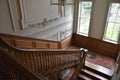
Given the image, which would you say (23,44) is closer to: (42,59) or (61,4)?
(42,59)

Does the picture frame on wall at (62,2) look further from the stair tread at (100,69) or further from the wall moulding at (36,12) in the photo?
the stair tread at (100,69)

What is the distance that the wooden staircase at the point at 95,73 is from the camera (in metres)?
4.41

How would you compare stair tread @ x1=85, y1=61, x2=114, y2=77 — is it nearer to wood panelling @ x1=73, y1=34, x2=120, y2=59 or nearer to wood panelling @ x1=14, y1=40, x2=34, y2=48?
wood panelling @ x1=73, y1=34, x2=120, y2=59

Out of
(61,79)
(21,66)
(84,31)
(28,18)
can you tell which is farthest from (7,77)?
(84,31)

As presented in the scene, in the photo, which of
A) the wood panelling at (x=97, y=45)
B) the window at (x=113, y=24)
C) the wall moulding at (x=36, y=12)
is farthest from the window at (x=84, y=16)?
the wall moulding at (x=36, y=12)

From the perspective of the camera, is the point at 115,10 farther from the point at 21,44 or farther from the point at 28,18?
the point at 21,44

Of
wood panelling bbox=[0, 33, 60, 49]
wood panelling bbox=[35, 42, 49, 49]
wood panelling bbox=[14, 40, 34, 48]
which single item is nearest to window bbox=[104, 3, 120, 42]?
wood panelling bbox=[0, 33, 60, 49]

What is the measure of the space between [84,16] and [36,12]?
9.19 feet

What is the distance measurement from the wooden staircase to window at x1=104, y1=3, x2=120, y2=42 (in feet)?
5.11

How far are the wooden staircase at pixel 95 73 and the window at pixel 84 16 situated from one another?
195 centimetres

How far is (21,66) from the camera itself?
89cm

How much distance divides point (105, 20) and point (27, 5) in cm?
347

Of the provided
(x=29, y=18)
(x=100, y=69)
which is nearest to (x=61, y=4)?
(x=29, y=18)

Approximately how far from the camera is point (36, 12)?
3.93m
